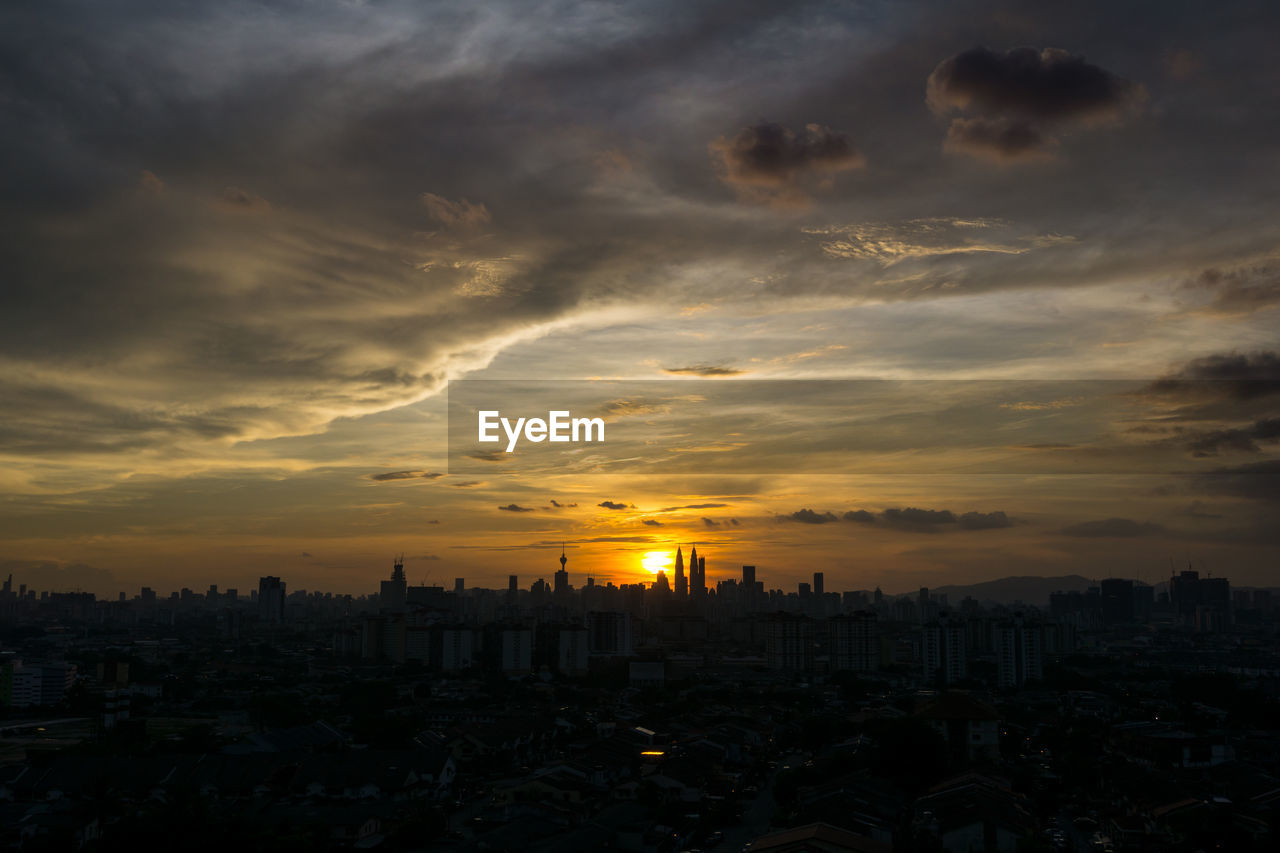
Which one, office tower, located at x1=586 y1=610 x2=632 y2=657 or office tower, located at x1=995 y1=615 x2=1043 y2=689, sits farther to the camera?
office tower, located at x1=586 y1=610 x2=632 y2=657

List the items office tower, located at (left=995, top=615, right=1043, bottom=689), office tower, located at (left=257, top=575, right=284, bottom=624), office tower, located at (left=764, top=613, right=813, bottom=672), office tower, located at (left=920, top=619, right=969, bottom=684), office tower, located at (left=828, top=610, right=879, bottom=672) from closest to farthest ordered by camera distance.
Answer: office tower, located at (left=995, top=615, right=1043, bottom=689)
office tower, located at (left=920, top=619, right=969, bottom=684)
office tower, located at (left=828, top=610, right=879, bottom=672)
office tower, located at (left=764, top=613, right=813, bottom=672)
office tower, located at (left=257, top=575, right=284, bottom=624)

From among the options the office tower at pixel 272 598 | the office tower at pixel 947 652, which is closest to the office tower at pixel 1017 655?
the office tower at pixel 947 652

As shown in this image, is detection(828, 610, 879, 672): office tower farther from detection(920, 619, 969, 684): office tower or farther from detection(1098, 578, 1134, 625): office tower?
detection(1098, 578, 1134, 625): office tower

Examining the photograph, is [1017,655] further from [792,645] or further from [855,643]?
[792,645]

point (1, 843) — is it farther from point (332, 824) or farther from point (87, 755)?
point (87, 755)

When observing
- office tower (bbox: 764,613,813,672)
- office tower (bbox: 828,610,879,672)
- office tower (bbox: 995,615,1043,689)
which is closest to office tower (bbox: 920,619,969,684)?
office tower (bbox: 995,615,1043,689)

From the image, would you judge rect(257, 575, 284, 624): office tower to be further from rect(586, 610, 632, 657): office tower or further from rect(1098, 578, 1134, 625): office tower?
rect(1098, 578, 1134, 625): office tower

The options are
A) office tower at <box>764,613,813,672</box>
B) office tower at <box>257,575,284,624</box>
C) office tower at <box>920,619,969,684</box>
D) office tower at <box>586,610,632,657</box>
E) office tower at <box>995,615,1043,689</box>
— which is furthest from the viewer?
office tower at <box>257,575,284,624</box>
